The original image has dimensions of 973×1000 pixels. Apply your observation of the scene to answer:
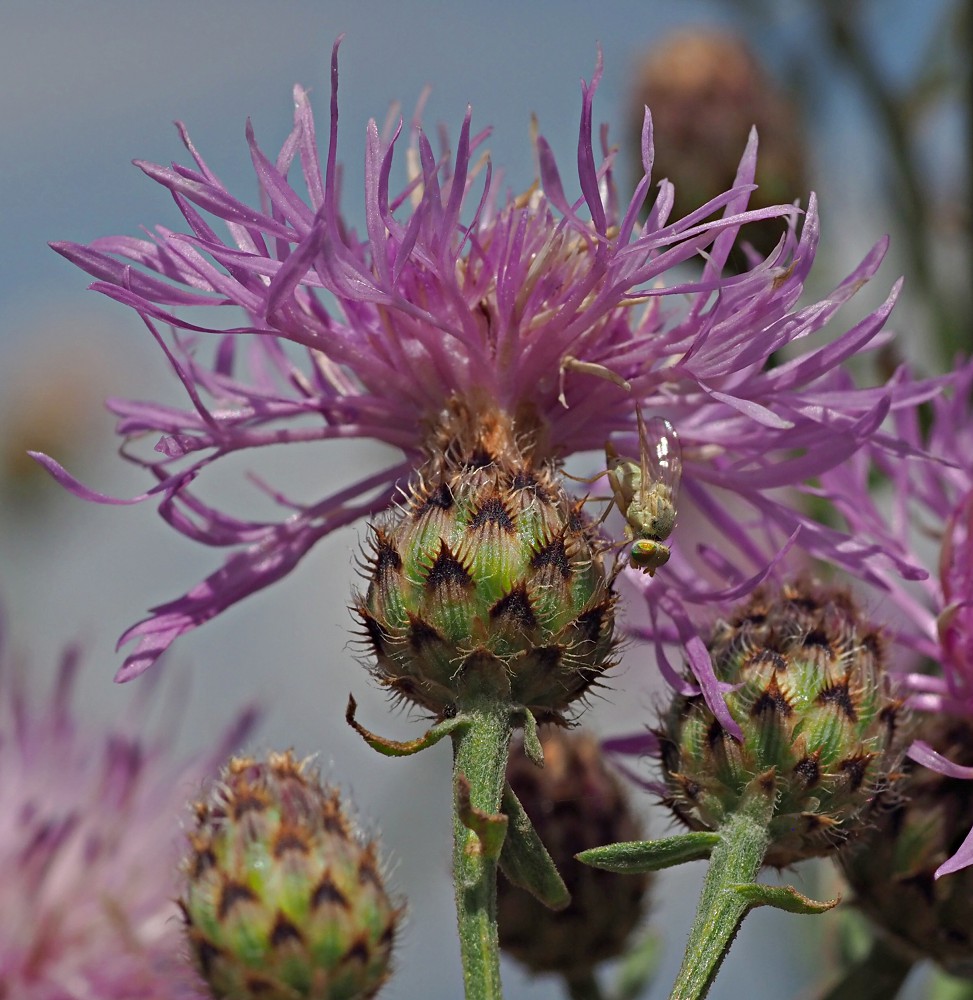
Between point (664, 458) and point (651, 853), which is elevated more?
point (664, 458)

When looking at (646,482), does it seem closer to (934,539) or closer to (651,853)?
(651,853)

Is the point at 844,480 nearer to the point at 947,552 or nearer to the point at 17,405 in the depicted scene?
the point at 947,552

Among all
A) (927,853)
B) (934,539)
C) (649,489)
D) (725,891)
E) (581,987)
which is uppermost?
(649,489)

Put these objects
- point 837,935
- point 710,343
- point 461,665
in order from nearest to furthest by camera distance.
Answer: point 461,665, point 710,343, point 837,935

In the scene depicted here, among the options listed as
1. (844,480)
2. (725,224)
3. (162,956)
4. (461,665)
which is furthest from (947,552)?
(162,956)

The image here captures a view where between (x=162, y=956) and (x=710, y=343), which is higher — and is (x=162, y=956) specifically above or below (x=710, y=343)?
below

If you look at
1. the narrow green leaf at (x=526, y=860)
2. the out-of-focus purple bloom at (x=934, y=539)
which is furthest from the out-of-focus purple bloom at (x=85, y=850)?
the out-of-focus purple bloom at (x=934, y=539)

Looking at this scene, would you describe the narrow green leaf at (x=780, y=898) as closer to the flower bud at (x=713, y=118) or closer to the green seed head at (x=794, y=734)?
the green seed head at (x=794, y=734)

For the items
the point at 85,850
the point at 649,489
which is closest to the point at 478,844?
the point at 649,489
